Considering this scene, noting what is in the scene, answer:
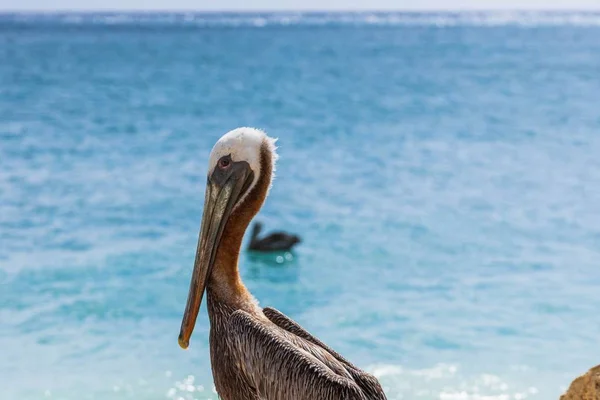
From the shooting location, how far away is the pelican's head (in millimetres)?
4137

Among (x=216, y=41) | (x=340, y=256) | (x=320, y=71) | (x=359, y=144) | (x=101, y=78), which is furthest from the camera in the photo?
(x=216, y=41)

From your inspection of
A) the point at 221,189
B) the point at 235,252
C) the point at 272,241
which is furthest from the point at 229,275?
the point at 272,241

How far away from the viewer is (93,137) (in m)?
19.6

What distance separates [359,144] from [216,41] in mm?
41997

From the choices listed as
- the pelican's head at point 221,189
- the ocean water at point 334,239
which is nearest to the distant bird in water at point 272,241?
the ocean water at point 334,239

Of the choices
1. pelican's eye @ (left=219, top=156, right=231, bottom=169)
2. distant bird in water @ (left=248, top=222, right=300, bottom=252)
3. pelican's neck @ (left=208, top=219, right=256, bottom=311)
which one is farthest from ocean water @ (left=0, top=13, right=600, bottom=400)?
pelican's eye @ (left=219, top=156, right=231, bottom=169)

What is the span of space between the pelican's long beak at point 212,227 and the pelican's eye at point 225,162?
0.05ft

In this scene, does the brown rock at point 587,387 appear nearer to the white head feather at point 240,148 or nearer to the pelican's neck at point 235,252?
the pelican's neck at point 235,252

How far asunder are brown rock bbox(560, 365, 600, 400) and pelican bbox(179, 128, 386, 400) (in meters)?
0.76

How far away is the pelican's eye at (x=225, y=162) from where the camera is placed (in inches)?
164

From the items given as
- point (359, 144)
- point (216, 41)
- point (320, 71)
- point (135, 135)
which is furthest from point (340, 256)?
point (216, 41)

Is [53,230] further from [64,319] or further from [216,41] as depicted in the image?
[216,41]

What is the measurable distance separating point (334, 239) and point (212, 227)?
27.1ft

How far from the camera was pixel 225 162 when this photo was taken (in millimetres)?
4172
